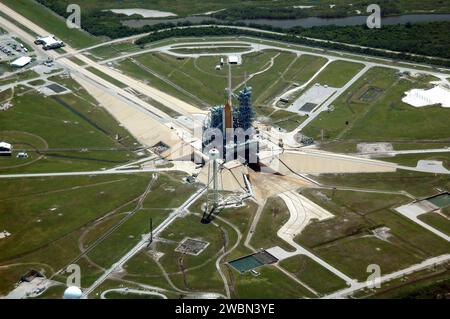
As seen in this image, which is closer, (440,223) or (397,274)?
(397,274)

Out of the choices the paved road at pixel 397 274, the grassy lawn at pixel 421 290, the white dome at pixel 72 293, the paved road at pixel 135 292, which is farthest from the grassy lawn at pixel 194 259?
the grassy lawn at pixel 421 290

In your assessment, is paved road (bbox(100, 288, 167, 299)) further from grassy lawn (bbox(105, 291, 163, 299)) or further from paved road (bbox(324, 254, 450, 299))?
paved road (bbox(324, 254, 450, 299))

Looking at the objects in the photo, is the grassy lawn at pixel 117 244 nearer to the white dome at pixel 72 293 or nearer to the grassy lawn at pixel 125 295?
the grassy lawn at pixel 125 295

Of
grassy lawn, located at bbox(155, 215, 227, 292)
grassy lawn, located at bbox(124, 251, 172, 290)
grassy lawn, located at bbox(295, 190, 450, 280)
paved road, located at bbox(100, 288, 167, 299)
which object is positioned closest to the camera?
paved road, located at bbox(100, 288, 167, 299)

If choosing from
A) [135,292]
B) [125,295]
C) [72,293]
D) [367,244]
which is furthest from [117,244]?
[367,244]

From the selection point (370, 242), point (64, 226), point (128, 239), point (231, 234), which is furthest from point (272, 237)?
point (64, 226)

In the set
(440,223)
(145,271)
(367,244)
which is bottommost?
(145,271)

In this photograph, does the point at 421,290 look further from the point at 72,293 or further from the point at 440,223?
the point at 72,293

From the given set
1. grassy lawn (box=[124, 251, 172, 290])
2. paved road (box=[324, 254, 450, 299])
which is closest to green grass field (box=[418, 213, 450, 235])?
paved road (box=[324, 254, 450, 299])
